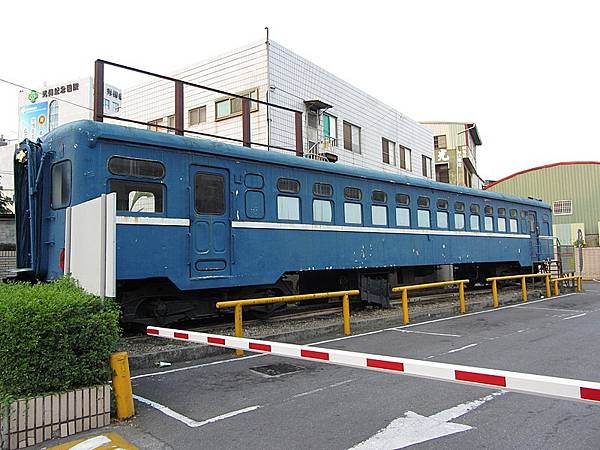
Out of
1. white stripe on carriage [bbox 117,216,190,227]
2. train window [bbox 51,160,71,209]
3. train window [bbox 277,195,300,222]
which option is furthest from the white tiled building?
train window [bbox 51,160,71,209]

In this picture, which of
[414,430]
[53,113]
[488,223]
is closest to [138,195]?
[414,430]

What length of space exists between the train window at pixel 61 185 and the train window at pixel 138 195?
2.32 ft

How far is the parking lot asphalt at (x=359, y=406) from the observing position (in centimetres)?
433

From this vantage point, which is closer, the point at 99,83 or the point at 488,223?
the point at 99,83

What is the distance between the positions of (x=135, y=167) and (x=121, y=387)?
13.0 feet

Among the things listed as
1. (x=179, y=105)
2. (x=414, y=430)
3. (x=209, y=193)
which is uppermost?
(x=179, y=105)

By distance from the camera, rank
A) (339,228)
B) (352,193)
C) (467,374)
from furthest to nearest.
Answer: (352,193), (339,228), (467,374)

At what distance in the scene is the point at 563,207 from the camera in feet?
131

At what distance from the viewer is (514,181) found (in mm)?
41938

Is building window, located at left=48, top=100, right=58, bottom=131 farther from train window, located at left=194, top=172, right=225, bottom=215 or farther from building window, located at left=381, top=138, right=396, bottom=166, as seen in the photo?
train window, located at left=194, top=172, right=225, bottom=215

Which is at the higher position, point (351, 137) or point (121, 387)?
point (351, 137)

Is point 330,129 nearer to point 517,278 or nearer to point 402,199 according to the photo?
point 402,199

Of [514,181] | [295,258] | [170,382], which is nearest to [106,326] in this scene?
[170,382]

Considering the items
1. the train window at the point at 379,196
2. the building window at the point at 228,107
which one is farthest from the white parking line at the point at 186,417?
the building window at the point at 228,107
